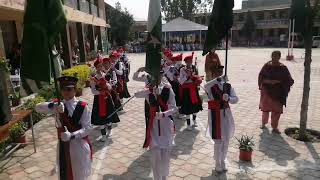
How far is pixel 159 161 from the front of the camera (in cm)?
551

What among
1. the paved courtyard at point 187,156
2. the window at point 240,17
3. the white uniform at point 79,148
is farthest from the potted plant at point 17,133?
the window at point 240,17

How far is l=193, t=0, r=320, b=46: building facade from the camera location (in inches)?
2281

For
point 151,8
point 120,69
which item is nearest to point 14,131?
point 120,69

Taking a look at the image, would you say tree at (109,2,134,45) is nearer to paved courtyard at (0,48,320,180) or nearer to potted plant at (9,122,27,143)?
paved courtyard at (0,48,320,180)

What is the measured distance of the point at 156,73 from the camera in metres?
5.10

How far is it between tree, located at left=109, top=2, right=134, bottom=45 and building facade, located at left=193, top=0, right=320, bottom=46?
17.2 m

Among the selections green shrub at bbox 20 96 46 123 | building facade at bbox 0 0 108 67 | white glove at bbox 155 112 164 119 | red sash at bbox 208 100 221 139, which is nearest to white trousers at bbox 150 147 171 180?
white glove at bbox 155 112 164 119

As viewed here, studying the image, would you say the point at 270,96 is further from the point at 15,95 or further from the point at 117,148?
the point at 15,95

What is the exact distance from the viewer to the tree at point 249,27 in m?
62.2

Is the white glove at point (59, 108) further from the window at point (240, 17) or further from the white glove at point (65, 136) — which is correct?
the window at point (240, 17)

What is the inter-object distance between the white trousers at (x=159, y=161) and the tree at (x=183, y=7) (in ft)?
201

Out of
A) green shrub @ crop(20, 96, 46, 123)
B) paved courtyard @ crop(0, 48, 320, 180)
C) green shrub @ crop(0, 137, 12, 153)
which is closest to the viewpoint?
paved courtyard @ crop(0, 48, 320, 180)

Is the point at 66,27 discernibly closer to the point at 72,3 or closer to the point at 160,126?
the point at 72,3

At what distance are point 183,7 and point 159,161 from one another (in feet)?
205
